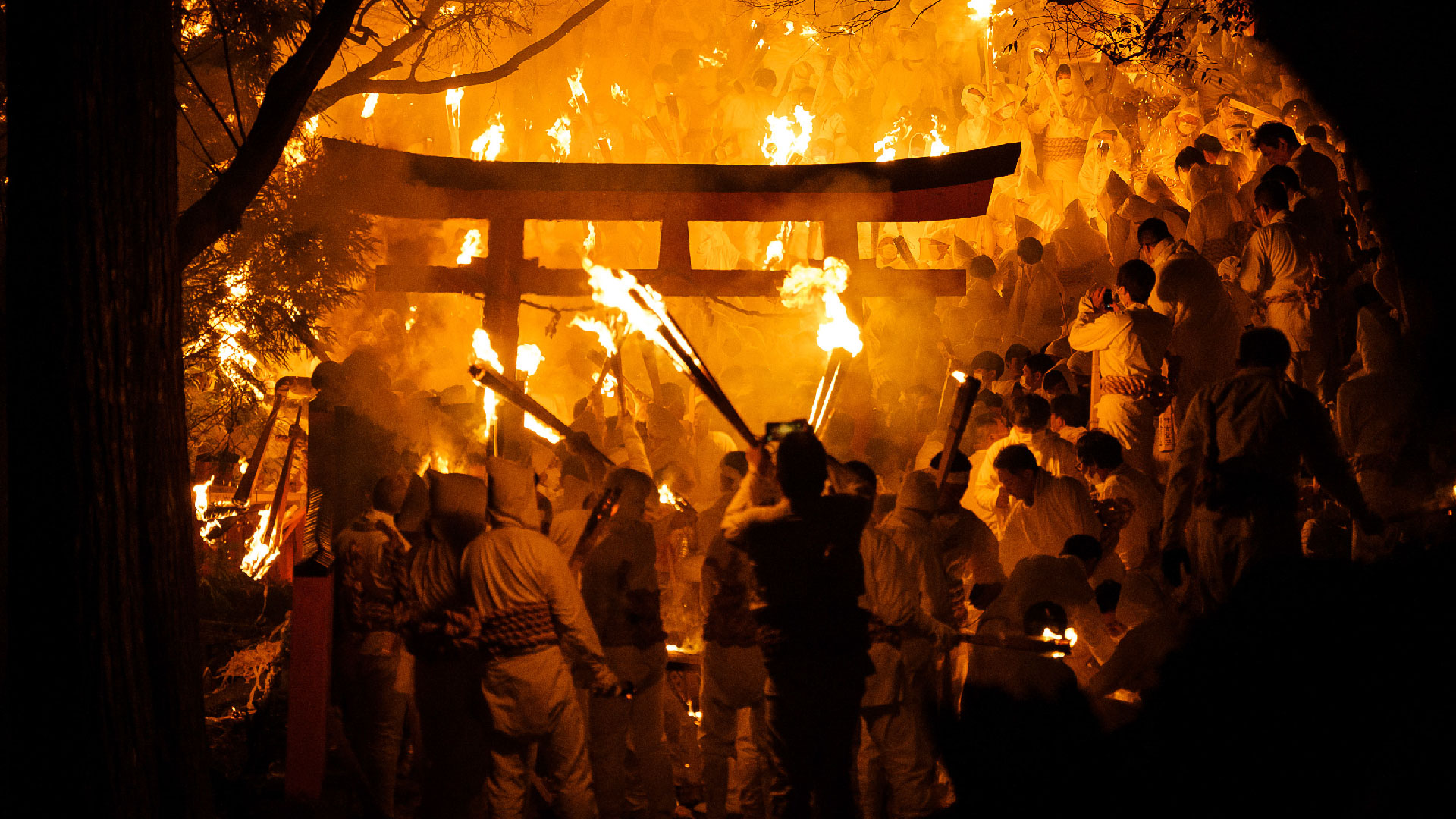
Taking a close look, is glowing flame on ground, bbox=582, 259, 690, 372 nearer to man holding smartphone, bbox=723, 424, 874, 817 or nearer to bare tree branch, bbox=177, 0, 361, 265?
man holding smartphone, bbox=723, 424, 874, 817

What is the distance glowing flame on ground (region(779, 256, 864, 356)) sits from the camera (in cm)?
581

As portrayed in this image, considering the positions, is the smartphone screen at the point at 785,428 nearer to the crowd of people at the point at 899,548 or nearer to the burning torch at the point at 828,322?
the crowd of people at the point at 899,548

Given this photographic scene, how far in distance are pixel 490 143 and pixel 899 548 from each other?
62.4ft

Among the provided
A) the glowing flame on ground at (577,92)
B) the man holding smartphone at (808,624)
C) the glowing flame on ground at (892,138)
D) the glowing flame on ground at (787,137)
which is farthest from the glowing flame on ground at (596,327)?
the glowing flame on ground at (577,92)

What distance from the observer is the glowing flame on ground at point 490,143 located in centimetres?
2236

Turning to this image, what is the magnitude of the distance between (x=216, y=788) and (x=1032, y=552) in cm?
532

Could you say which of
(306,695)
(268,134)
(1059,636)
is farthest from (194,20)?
(1059,636)

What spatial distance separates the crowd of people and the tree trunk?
1.64 metres

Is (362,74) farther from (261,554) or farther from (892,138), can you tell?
(892,138)

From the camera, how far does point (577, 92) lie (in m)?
24.4

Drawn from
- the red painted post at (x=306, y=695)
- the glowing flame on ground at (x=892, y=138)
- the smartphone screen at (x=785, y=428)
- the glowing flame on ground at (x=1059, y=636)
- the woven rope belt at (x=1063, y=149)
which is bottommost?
the red painted post at (x=306, y=695)

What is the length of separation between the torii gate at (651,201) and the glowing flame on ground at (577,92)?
16543 mm

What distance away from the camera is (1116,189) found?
36.7 ft

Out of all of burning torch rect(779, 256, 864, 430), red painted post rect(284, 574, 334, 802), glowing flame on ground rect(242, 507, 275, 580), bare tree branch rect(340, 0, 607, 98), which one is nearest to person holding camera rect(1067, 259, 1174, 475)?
burning torch rect(779, 256, 864, 430)
